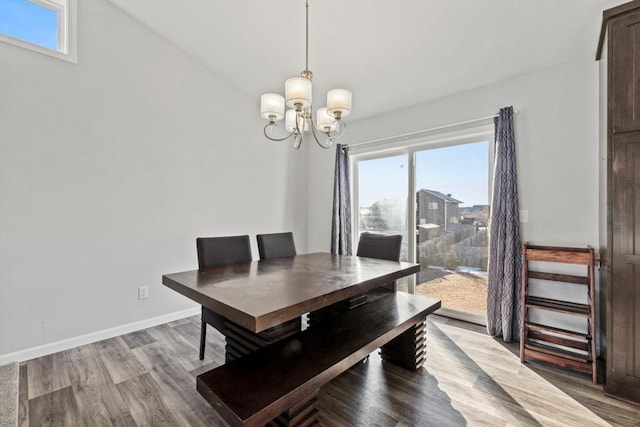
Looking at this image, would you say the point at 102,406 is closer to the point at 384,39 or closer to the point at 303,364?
the point at 303,364

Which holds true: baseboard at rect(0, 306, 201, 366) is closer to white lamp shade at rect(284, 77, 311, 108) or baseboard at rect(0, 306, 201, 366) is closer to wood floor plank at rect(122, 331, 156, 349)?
wood floor plank at rect(122, 331, 156, 349)

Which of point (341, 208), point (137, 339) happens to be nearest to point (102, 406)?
point (137, 339)

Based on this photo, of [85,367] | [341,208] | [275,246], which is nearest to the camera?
[85,367]

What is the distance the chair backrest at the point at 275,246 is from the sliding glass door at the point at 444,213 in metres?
1.55

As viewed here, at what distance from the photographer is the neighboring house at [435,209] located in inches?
132

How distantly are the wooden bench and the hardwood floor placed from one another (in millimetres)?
317

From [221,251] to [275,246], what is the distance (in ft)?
1.94

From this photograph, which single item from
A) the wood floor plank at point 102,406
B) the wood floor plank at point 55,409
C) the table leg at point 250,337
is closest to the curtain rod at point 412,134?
the table leg at point 250,337

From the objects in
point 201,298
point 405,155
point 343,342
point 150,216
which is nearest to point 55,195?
point 150,216

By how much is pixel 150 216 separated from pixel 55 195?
0.79 meters

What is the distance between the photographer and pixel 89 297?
278 centimetres

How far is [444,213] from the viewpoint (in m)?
3.40

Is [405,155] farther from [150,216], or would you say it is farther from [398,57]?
Answer: [150,216]

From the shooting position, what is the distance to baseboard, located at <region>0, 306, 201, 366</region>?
7.94 feet
